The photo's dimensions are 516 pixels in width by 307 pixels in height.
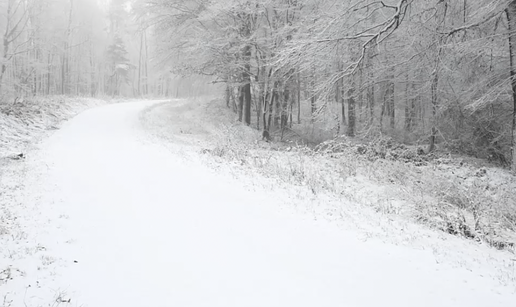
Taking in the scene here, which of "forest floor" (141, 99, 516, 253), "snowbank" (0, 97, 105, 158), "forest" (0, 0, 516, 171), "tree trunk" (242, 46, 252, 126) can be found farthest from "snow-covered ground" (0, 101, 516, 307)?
"tree trunk" (242, 46, 252, 126)

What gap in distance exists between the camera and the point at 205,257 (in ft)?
13.8

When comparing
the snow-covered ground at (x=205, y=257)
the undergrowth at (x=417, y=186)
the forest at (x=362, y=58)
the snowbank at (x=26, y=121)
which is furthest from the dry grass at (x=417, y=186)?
the snowbank at (x=26, y=121)

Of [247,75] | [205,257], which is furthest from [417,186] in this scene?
[247,75]

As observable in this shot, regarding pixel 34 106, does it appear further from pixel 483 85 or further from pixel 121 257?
pixel 483 85

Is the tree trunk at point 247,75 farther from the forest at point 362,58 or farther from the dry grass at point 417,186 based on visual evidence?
the dry grass at point 417,186

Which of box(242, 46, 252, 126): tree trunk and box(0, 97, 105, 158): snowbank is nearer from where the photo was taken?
box(0, 97, 105, 158): snowbank

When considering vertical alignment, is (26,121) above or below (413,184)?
above

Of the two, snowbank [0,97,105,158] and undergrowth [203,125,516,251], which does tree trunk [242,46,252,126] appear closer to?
undergrowth [203,125,516,251]

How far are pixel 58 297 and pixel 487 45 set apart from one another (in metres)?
10.4

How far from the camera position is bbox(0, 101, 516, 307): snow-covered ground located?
339cm

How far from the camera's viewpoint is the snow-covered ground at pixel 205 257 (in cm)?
339

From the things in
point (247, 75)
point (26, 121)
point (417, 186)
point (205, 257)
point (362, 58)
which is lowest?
point (205, 257)

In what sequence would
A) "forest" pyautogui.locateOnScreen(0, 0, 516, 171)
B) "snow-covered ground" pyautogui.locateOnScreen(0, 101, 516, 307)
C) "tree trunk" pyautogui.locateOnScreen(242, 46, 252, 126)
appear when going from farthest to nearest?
"tree trunk" pyautogui.locateOnScreen(242, 46, 252, 126)
"forest" pyautogui.locateOnScreen(0, 0, 516, 171)
"snow-covered ground" pyautogui.locateOnScreen(0, 101, 516, 307)

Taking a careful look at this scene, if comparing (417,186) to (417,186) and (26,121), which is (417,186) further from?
(26,121)
